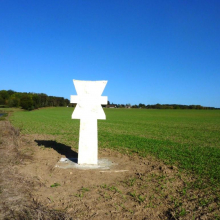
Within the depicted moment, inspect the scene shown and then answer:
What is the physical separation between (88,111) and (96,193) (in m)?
2.83

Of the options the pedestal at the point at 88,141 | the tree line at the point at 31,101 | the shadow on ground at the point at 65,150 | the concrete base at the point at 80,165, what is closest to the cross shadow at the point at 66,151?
the shadow on ground at the point at 65,150

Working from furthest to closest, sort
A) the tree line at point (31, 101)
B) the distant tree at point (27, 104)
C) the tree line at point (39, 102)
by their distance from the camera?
the tree line at point (39, 102) → the tree line at point (31, 101) → the distant tree at point (27, 104)

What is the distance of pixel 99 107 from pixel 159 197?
335 centimetres

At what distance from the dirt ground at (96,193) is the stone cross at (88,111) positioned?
2.41 feet

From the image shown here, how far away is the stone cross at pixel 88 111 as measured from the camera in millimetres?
6945

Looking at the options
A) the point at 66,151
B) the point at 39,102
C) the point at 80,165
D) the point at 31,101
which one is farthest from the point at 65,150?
the point at 39,102

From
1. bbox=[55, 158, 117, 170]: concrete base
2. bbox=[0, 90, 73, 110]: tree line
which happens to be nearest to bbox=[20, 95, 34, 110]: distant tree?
bbox=[0, 90, 73, 110]: tree line

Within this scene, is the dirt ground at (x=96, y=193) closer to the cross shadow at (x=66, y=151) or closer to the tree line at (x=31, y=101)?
the cross shadow at (x=66, y=151)

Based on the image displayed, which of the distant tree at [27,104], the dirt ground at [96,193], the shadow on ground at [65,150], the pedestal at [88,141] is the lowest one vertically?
the shadow on ground at [65,150]

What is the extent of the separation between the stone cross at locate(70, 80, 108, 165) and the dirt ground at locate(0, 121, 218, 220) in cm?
73

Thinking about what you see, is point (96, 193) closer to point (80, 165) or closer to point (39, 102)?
point (80, 165)

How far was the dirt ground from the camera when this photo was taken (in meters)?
3.94

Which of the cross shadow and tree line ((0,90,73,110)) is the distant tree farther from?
the cross shadow

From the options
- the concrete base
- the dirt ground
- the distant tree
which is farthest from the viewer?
the distant tree
